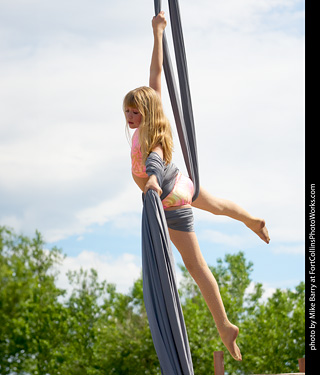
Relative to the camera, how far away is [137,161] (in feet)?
16.6

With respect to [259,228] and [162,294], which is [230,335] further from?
[259,228]

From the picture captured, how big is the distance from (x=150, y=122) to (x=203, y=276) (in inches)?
54.4

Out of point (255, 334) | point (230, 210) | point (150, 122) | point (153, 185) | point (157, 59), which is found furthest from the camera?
point (255, 334)

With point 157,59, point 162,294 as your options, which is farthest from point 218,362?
point 157,59

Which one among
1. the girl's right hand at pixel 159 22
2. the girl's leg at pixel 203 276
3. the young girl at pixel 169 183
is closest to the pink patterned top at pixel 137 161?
the young girl at pixel 169 183

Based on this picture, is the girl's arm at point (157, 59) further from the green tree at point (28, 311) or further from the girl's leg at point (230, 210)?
the green tree at point (28, 311)

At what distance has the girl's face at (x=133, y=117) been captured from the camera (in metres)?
5.08

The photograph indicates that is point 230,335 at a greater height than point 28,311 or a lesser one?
lesser

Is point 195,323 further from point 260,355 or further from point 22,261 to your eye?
point 22,261

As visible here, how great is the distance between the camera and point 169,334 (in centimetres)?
447

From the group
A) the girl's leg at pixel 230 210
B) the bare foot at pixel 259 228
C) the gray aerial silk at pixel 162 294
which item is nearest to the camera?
the gray aerial silk at pixel 162 294

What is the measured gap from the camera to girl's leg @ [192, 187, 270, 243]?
5.45 metres

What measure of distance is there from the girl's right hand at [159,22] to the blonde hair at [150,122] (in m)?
0.59

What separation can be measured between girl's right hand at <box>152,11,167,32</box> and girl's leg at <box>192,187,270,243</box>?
4.90 feet
